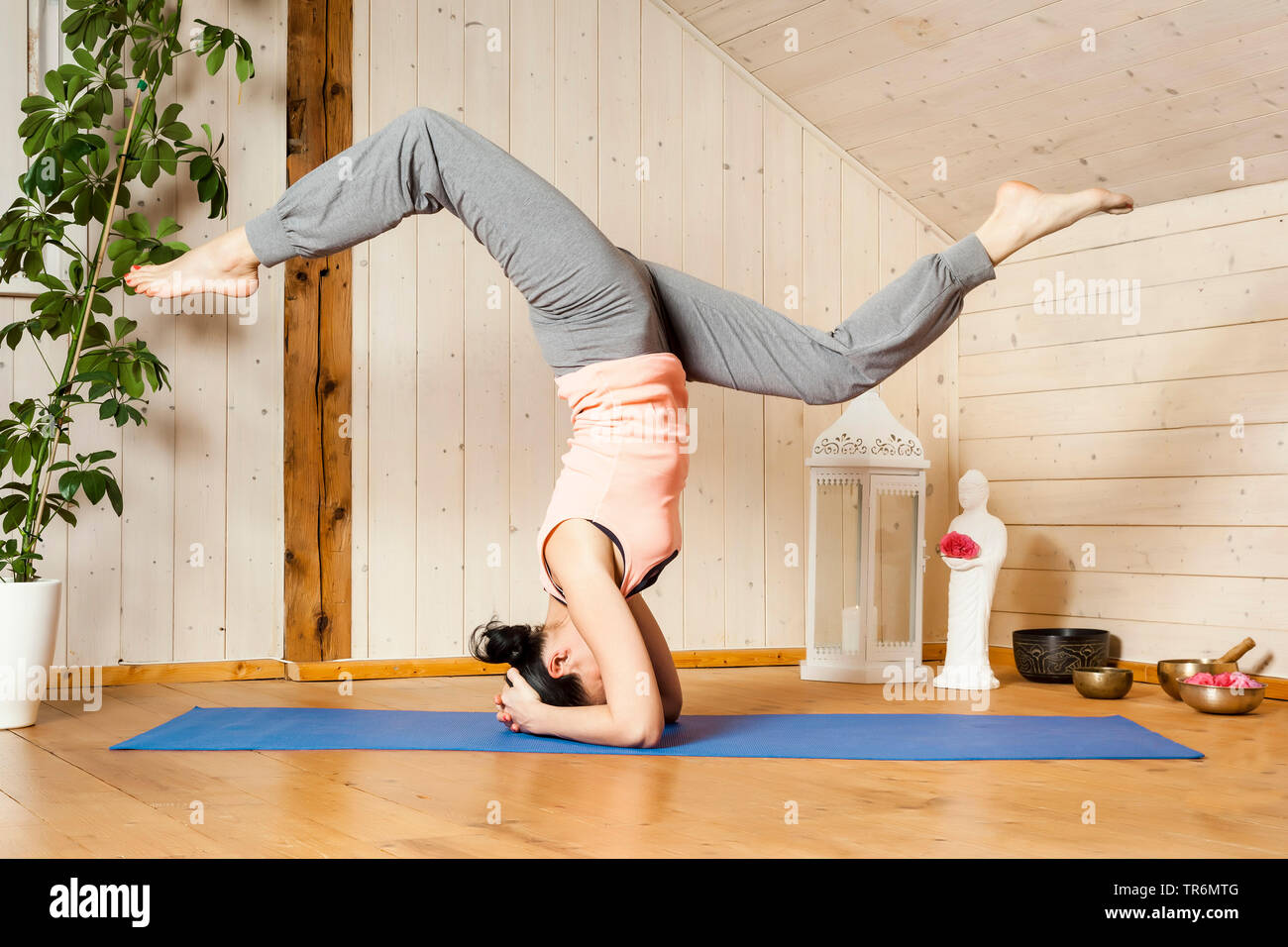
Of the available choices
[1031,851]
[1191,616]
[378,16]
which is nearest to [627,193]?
[378,16]

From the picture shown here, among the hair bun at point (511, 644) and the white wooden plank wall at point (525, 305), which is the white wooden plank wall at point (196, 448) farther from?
the hair bun at point (511, 644)

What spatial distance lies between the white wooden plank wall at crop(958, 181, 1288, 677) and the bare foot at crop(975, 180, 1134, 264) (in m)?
1.16

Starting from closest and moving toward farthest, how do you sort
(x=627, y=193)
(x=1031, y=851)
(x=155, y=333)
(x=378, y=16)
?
(x=1031, y=851) < (x=155, y=333) < (x=378, y=16) < (x=627, y=193)

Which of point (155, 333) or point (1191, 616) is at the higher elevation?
point (155, 333)

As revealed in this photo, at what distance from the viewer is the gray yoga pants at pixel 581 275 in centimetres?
195

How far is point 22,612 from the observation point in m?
2.39

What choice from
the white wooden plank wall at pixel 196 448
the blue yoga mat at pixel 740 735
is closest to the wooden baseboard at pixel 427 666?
the white wooden plank wall at pixel 196 448

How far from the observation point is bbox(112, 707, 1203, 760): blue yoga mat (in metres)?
2.14

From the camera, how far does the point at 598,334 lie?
214 cm

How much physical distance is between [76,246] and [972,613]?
8.38 ft

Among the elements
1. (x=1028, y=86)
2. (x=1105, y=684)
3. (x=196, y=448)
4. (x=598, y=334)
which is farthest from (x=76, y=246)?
(x=1105, y=684)

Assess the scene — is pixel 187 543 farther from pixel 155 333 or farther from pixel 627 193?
pixel 627 193
